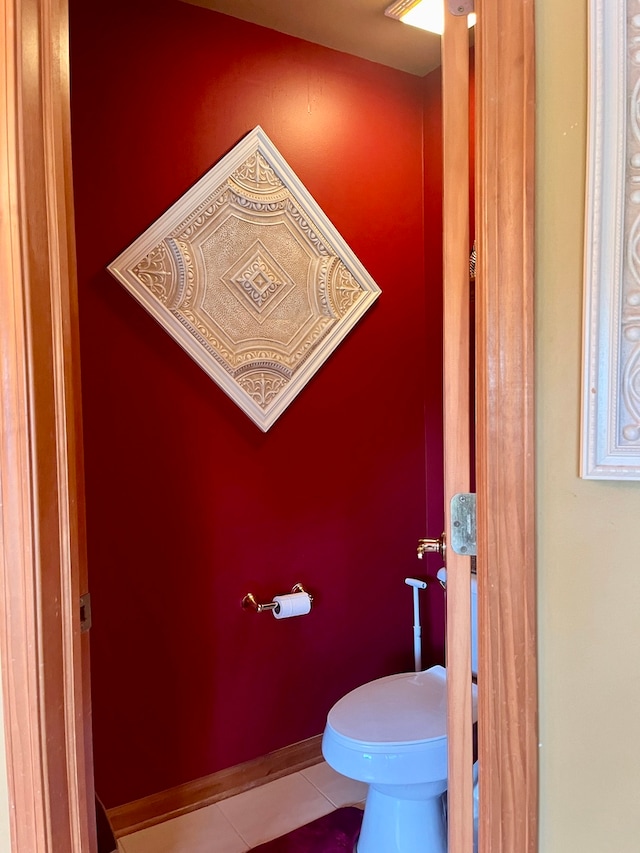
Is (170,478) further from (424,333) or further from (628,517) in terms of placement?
(628,517)

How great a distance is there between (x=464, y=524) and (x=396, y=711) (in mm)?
1160

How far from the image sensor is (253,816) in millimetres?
2043

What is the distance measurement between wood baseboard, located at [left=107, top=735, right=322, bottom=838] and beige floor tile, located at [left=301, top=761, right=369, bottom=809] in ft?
0.14

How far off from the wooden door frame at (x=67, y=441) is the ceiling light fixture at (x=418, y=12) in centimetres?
131

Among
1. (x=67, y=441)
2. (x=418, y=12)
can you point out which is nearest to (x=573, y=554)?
(x=67, y=441)

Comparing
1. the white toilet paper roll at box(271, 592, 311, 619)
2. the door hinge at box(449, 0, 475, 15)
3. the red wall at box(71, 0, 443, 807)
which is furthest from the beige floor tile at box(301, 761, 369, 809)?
the door hinge at box(449, 0, 475, 15)

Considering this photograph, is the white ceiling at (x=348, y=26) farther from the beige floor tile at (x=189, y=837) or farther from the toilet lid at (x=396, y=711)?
the beige floor tile at (x=189, y=837)

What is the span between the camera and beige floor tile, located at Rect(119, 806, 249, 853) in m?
1.90

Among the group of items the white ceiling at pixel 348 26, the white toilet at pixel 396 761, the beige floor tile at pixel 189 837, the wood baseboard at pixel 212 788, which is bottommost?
the beige floor tile at pixel 189 837

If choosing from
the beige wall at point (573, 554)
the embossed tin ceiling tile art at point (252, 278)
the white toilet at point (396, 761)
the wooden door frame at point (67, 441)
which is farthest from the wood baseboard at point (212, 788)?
the beige wall at point (573, 554)

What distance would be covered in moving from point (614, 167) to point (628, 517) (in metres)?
0.44

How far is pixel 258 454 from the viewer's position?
217 cm

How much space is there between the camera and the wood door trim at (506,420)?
821 millimetres

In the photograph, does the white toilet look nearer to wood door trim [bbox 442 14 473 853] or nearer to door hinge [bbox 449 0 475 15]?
wood door trim [bbox 442 14 473 853]
